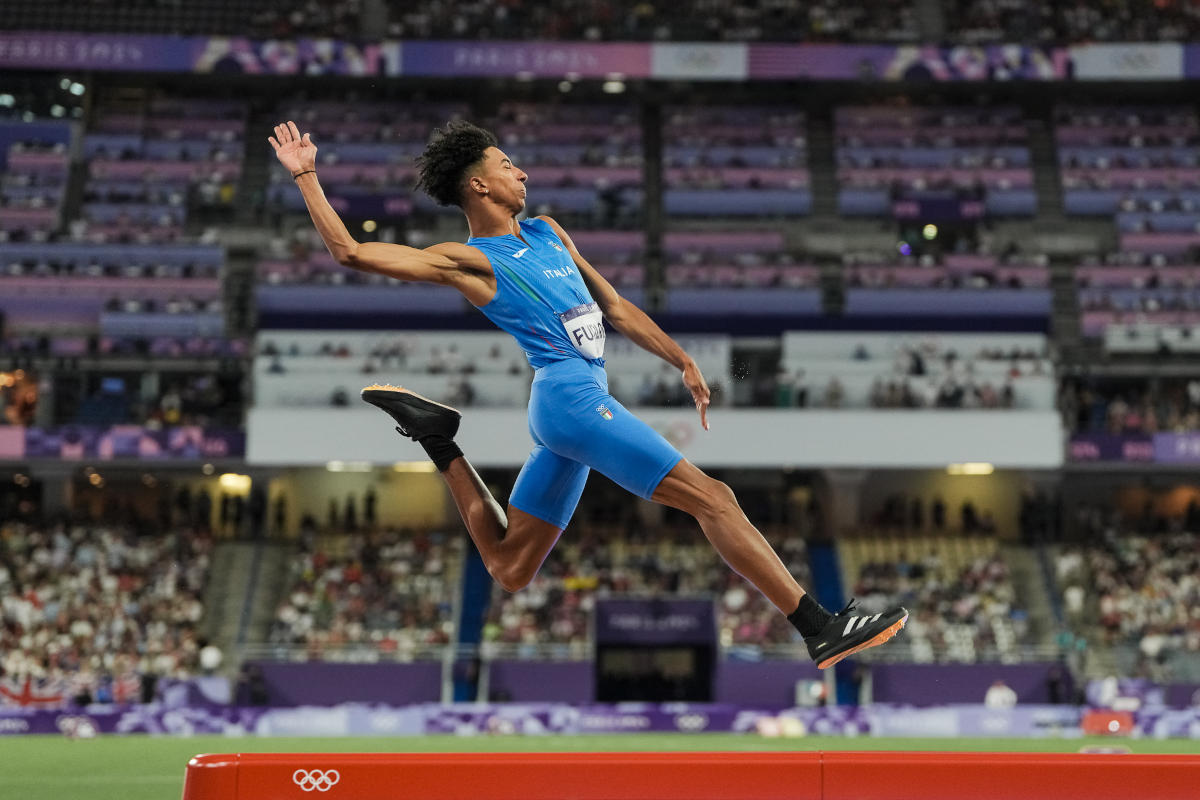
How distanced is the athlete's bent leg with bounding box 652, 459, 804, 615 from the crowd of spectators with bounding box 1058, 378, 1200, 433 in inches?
1260

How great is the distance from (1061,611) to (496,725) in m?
15.1

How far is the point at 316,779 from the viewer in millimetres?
6555

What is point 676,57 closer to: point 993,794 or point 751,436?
point 751,436

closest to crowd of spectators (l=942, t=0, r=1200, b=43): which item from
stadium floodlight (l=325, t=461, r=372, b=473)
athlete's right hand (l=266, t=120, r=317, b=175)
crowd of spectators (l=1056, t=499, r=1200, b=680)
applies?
crowd of spectators (l=1056, t=499, r=1200, b=680)

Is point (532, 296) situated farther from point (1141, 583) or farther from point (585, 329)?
point (1141, 583)

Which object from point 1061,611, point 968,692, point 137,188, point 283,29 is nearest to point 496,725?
point 968,692

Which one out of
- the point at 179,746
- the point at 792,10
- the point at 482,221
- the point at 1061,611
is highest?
the point at 792,10

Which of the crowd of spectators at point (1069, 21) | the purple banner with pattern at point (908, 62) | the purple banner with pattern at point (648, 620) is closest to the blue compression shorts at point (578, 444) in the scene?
the purple banner with pattern at point (648, 620)

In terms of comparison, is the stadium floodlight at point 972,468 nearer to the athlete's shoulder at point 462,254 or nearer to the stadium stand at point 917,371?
the stadium stand at point 917,371

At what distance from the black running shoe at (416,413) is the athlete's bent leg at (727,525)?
1.47 meters

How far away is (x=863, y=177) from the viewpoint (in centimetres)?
4662

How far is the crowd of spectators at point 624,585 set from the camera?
32.9 metres

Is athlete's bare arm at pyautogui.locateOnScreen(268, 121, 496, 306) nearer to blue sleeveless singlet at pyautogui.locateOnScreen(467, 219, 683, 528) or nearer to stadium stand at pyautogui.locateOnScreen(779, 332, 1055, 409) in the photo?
blue sleeveless singlet at pyautogui.locateOnScreen(467, 219, 683, 528)

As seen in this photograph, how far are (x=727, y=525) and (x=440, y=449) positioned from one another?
72.0 inches
